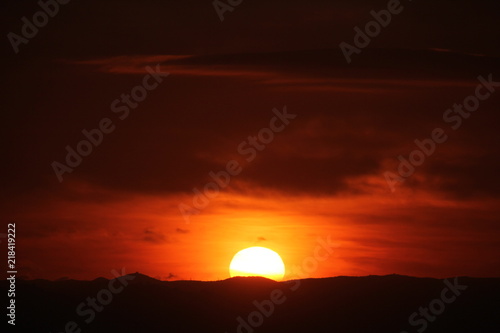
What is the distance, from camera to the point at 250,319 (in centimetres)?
3058

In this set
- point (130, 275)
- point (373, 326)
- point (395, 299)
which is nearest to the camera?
point (373, 326)

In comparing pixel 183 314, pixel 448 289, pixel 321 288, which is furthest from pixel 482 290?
pixel 183 314

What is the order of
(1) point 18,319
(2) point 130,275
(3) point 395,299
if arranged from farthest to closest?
(2) point 130,275 < (3) point 395,299 < (1) point 18,319

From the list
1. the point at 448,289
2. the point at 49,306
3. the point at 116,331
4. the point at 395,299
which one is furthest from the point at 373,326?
the point at 49,306

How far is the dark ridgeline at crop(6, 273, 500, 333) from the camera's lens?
2988cm

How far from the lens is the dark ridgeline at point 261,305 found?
2988 centimetres

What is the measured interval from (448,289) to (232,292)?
8.62 metres

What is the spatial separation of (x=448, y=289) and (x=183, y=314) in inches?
420

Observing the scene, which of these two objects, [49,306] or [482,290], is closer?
[49,306]

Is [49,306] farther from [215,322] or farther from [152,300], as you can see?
[215,322]

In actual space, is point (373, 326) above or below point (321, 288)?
below

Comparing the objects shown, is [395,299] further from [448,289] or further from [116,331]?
[116,331]

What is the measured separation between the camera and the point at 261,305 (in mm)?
31656

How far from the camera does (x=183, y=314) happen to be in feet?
101
